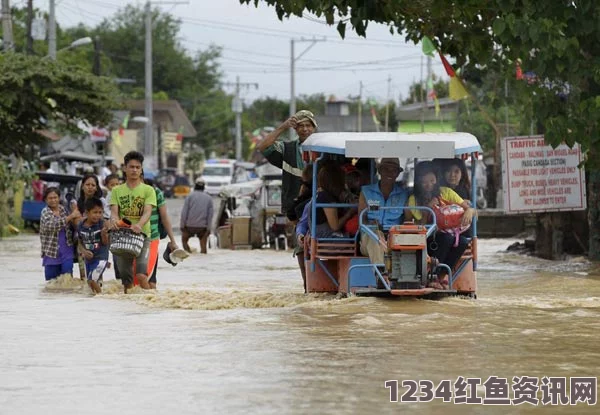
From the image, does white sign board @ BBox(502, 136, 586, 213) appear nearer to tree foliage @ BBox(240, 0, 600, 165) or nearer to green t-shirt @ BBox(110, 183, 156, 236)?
tree foliage @ BBox(240, 0, 600, 165)

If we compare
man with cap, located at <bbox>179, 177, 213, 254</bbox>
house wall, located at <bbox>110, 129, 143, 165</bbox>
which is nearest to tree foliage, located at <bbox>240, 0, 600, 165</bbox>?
man with cap, located at <bbox>179, 177, 213, 254</bbox>

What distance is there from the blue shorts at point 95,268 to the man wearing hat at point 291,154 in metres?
2.37

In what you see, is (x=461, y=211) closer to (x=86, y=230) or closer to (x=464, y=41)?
(x=86, y=230)

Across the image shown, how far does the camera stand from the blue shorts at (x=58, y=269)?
1692 cm

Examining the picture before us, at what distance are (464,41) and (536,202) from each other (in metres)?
4.73

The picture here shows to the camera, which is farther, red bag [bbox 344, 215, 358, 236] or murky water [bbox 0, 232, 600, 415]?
red bag [bbox 344, 215, 358, 236]

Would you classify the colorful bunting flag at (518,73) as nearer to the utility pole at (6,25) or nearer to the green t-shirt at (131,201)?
the green t-shirt at (131,201)

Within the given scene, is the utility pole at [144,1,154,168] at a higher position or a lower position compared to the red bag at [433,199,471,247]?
higher

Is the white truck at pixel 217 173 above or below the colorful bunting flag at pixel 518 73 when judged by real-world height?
below

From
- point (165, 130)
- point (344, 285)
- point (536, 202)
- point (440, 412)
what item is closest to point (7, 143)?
point (536, 202)

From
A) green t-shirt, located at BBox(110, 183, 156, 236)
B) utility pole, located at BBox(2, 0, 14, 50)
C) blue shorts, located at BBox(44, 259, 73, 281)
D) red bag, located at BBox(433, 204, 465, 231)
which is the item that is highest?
utility pole, located at BBox(2, 0, 14, 50)

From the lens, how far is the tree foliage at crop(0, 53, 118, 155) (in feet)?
103

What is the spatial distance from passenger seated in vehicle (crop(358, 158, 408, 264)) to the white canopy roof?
33cm

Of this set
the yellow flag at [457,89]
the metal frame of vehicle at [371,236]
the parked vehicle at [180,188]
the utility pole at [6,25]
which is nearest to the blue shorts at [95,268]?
the metal frame of vehicle at [371,236]
